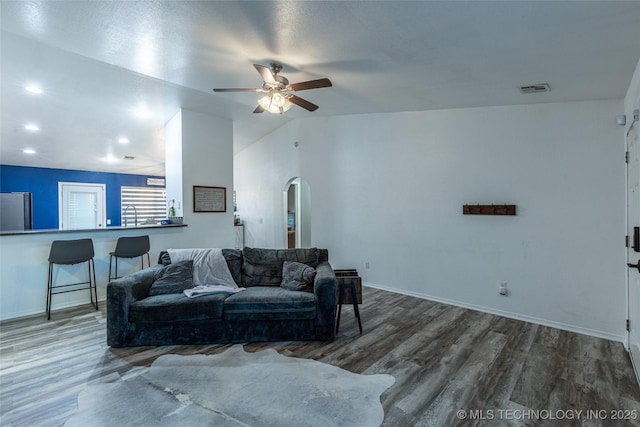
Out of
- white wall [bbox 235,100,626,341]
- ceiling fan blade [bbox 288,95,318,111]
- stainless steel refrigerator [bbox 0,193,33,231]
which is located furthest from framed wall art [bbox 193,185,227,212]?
stainless steel refrigerator [bbox 0,193,33,231]

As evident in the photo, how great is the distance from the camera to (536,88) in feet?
9.75

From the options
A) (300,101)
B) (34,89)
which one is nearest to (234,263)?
(300,101)

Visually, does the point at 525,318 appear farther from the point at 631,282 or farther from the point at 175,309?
the point at 175,309

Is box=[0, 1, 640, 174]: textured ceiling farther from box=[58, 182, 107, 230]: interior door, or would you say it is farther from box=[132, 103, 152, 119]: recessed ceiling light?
box=[58, 182, 107, 230]: interior door

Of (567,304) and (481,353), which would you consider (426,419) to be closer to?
(481,353)

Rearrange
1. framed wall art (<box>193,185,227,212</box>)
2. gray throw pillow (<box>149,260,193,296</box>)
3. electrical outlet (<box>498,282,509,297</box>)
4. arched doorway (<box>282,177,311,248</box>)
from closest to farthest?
1. gray throw pillow (<box>149,260,193,296</box>)
2. electrical outlet (<box>498,282,509,297</box>)
3. framed wall art (<box>193,185,227,212</box>)
4. arched doorway (<box>282,177,311,248</box>)

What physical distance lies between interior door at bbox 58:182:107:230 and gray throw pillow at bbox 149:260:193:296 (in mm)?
6396

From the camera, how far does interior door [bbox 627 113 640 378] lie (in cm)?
239

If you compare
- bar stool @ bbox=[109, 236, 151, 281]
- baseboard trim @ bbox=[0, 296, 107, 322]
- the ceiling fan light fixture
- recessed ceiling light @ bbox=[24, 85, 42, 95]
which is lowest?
baseboard trim @ bbox=[0, 296, 107, 322]

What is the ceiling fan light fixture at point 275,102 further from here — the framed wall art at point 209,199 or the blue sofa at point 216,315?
the framed wall art at point 209,199

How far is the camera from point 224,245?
5.43 metres

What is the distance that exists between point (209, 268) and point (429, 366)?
97.6 inches

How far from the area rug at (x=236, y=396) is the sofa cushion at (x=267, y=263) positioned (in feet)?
3.39

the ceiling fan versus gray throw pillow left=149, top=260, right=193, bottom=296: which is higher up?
the ceiling fan
